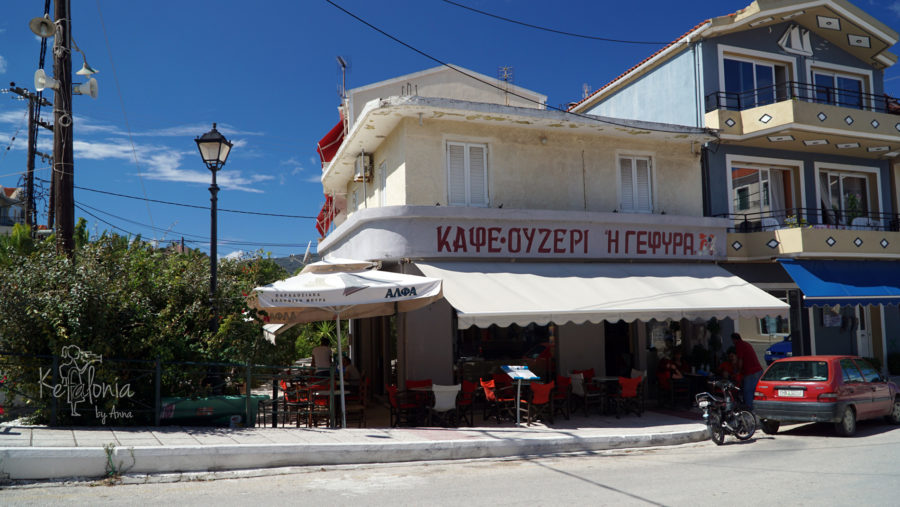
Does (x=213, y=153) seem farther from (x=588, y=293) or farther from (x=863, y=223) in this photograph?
(x=863, y=223)

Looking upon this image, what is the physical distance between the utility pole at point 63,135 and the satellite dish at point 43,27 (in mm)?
112

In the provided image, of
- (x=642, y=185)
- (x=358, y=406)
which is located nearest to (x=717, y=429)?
(x=358, y=406)

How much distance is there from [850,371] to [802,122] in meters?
7.25

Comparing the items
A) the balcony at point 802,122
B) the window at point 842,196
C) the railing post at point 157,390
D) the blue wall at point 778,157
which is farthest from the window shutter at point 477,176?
the window at point 842,196

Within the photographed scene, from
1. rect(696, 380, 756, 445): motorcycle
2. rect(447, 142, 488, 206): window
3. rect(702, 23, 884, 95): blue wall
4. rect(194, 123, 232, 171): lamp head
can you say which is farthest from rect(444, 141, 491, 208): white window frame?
rect(702, 23, 884, 95): blue wall

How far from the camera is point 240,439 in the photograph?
30.7 ft

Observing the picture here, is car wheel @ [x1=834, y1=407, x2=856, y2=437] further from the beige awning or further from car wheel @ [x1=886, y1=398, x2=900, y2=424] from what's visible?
the beige awning

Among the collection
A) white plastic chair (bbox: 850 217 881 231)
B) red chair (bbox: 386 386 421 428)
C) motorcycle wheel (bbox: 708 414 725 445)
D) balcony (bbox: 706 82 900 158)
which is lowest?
motorcycle wheel (bbox: 708 414 725 445)

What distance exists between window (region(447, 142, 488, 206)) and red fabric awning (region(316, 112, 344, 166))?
8.53 m

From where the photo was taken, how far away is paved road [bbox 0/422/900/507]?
7.15 m

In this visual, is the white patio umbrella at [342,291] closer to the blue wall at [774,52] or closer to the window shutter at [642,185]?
the window shutter at [642,185]

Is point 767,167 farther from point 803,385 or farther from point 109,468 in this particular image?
point 109,468

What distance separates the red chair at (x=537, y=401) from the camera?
39.5 ft

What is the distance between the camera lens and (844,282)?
1644 cm
